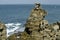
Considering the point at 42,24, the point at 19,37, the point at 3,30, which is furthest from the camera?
the point at 42,24

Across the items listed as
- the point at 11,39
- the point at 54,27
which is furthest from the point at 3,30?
the point at 54,27

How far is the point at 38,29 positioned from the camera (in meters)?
16.3

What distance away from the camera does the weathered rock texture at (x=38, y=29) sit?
47.7 feet

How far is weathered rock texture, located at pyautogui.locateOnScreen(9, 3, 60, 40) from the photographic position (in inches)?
572

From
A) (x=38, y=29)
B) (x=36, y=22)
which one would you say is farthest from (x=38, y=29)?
(x=36, y=22)

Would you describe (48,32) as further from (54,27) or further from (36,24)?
(54,27)

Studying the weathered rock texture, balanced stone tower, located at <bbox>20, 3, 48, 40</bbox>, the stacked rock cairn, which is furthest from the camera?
balanced stone tower, located at <bbox>20, 3, 48, 40</bbox>

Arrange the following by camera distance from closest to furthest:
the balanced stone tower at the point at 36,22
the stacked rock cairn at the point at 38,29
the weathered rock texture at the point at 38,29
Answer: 1. the weathered rock texture at the point at 38,29
2. the stacked rock cairn at the point at 38,29
3. the balanced stone tower at the point at 36,22

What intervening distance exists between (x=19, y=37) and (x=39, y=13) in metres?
3.51

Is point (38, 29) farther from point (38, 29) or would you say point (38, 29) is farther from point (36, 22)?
point (36, 22)

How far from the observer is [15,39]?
14.3m

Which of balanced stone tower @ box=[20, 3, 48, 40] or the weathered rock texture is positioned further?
balanced stone tower @ box=[20, 3, 48, 40]

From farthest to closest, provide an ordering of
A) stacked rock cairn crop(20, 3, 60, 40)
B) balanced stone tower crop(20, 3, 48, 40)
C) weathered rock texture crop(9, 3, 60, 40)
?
balanced stone tower crop(20, 3, 48, 40)
stacked rock cairn crop(20, 3, 60, 40)
weathered rock texture crop(9, 3, 60, 40)

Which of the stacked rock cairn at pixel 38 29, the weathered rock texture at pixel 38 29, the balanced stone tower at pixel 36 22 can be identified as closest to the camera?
the weathered rock texture at pixel 38 29
